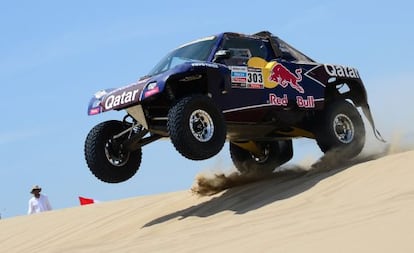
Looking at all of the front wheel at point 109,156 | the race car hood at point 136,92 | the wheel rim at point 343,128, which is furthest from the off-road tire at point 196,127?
the wheel rim at point 343,128

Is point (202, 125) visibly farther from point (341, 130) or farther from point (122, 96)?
point (341, 130)

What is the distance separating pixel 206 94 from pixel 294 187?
1475mm

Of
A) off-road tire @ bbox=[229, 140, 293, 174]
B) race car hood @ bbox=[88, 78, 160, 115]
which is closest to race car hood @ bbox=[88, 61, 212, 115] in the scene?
race car hood @ bbox=[88, 78, 160, 115]

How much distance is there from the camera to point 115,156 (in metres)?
8.84

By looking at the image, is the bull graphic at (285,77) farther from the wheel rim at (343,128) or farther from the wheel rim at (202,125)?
the wheel rim at (202,125)

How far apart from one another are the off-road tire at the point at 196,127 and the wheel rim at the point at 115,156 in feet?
4.05

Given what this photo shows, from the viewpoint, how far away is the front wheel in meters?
8.65

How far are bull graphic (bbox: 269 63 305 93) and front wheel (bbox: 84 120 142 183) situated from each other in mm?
1964

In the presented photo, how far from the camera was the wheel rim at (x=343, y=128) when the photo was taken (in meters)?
10.00

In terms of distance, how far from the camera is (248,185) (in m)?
9.34

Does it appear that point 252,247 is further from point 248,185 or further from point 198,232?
point 248,185

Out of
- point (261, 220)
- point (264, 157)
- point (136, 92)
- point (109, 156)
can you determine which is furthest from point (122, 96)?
point (264, 157)

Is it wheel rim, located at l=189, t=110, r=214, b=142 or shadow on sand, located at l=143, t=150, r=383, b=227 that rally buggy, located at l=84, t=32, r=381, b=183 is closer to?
wheel rim, located at l=189, t=110, r=214, b=142

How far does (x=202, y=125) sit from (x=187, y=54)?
1.35 metres
